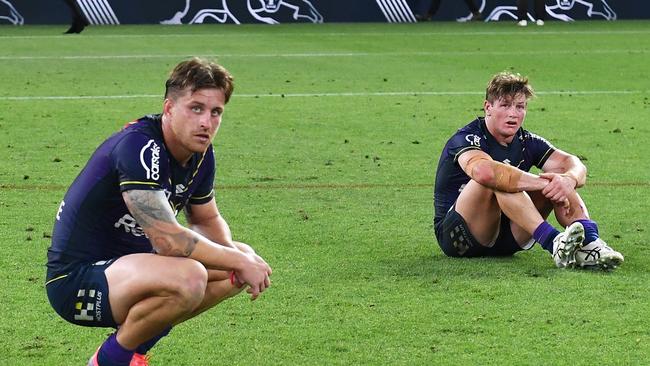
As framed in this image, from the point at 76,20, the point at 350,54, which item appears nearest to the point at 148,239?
the point at 350,54

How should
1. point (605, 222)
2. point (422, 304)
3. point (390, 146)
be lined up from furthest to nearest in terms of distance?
point (390, 146) → point (605, 222) → point (422, 304)

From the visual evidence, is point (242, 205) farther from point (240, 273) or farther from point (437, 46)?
point (437, 46)

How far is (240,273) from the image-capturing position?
18.4 ft

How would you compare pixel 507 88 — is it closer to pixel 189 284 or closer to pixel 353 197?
pixel 353 197

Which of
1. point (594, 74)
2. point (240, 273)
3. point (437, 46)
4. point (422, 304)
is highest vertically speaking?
point (240, 273)

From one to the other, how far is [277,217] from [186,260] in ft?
14.2

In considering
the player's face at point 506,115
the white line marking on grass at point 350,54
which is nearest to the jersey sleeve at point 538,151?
the player's face at point 506,115

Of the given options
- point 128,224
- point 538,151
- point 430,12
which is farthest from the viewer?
point 430,12

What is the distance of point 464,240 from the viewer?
8266mm

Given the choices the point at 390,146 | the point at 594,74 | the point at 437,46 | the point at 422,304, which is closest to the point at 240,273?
the point at 422,304

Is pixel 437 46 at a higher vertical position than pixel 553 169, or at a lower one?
lower

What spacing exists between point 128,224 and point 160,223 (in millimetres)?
311

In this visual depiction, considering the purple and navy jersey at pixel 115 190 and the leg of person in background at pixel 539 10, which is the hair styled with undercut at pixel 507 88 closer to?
the purple and navy jersey at pixel 115 190

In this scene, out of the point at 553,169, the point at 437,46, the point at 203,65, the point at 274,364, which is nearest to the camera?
the point at 203,65
